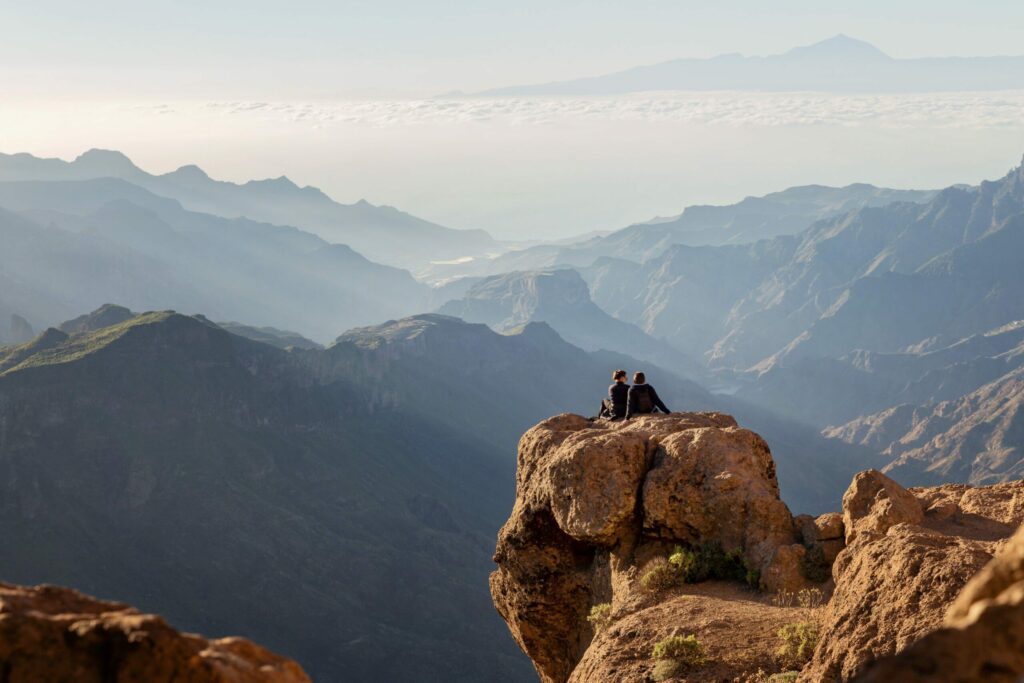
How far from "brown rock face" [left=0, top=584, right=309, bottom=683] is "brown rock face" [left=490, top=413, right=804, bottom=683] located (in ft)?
46.7

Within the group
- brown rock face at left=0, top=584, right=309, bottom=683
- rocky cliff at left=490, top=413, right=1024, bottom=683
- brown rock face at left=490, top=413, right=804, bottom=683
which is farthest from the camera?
brown rock face at left=490, top=413, right=804, bottom=683

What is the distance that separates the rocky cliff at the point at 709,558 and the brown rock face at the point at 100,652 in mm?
9069

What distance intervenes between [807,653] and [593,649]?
16.5ft

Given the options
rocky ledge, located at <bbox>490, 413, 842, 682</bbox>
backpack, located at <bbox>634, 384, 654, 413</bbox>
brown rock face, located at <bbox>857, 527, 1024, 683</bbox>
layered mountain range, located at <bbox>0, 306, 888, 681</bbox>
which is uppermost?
brown rock face, located at <bbox>857, 527, 1024, 683</bbox>

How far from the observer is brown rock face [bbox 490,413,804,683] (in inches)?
886

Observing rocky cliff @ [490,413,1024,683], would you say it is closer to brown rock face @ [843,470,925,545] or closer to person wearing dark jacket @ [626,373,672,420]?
brown rock face @ [843,470,925,545]

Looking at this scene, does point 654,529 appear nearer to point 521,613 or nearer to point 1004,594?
point 521,613

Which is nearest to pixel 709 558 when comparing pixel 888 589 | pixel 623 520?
pixel 623 520

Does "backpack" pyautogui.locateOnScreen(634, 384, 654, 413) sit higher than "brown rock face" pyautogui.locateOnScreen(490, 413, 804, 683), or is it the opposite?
"backpack" pyautogui.locateOnScreen(634, 384, 654, 413)

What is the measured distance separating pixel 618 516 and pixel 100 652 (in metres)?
15.9

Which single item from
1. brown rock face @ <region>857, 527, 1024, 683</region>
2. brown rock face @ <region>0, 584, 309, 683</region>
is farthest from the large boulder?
brown rock face @ <region>0, 584, 309, 683</region>

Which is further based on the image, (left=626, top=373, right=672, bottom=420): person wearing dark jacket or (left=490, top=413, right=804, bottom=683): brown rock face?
(left=626, top=373, right=672, bottom=420): person wearing dark jacket

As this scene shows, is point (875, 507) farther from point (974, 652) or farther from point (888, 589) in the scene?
point (974, 652)

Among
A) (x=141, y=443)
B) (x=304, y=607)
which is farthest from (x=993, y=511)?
(x=141, y=443)
